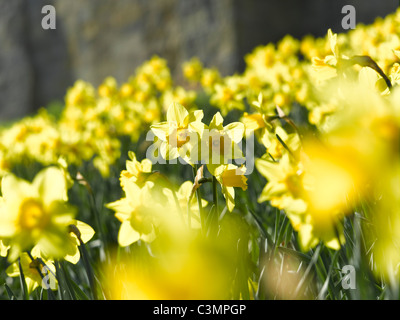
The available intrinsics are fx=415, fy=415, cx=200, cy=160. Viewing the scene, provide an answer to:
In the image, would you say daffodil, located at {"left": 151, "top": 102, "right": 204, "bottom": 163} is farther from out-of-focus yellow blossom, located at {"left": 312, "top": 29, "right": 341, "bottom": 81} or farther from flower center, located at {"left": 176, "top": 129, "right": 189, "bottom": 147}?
out-of-focus yellow blossom, located at {"left": 312, "top": 29, "right": 341, "bottom": 81}

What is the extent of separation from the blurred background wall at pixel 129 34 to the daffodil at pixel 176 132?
13.2 feet

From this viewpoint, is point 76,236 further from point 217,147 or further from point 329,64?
point 329,64

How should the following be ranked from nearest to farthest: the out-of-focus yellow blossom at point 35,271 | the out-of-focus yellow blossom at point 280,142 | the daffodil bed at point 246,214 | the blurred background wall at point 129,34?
the daffodil bed at point 246,214, the out-of-focus yellow blossom at point 280,142, the out-of-focus yellow blossom at point 35,271, the blurred background wall at point 129,34

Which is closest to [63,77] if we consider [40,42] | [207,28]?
[40,42]

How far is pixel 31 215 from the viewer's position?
53 centimetres

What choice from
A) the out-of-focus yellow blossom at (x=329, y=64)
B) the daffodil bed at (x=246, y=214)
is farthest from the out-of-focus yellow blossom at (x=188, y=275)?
the out-of-focus yellow blossom at (x=329, y=64)

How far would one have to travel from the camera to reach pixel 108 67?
620 centimetres

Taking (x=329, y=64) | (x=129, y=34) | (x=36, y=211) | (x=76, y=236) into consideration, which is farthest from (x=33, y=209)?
(x=129, y=34)

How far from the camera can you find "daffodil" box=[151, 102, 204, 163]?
70 centimetres

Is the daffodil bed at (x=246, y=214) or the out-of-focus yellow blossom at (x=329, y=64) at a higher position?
the out-of-focus yellow blossom at (x=329, y=64)

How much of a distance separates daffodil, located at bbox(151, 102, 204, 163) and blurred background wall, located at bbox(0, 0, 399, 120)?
13.2 ft

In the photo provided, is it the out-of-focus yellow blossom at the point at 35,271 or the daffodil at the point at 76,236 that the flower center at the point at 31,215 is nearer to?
the daffodil at the point at 76,236

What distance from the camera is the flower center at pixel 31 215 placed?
53cm

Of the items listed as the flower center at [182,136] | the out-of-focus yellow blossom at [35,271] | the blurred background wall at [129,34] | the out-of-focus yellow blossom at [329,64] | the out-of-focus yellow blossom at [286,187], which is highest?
the blurred background wall at [129,34]
